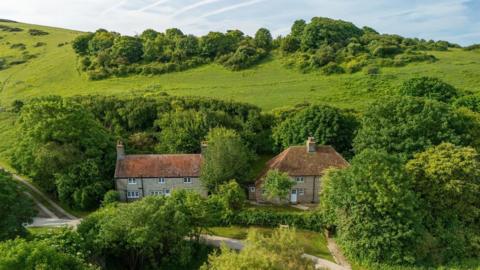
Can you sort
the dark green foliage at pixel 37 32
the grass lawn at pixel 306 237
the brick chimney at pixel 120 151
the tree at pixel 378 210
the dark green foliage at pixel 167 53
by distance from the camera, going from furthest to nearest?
the dark green foliage at pixel 37 32 < the dark green foliage at pixel 167 53 < the brick chimney at pixel 120 151 < the grass lawn at pixel 306 237 < the tree at pixel 378 210

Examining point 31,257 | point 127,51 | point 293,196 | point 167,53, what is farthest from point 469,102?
point 127,51

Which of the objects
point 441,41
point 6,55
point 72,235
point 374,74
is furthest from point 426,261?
point 6,55

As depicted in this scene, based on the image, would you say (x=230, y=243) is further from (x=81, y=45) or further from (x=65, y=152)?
(x=81, y=45)

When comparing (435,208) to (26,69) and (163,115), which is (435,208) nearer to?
(163,115)

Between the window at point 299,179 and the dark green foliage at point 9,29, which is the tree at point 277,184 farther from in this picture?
the dark green foliage at point 9,29

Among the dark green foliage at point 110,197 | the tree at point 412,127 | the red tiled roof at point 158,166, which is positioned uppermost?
the tree at point 412,127

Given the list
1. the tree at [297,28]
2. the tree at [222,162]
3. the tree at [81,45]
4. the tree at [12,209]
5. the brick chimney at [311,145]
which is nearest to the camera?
the tree at [12,209]

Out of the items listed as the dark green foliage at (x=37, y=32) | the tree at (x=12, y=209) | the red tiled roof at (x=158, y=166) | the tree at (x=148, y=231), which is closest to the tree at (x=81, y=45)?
the dark green foliage at (x=37, y=32)
